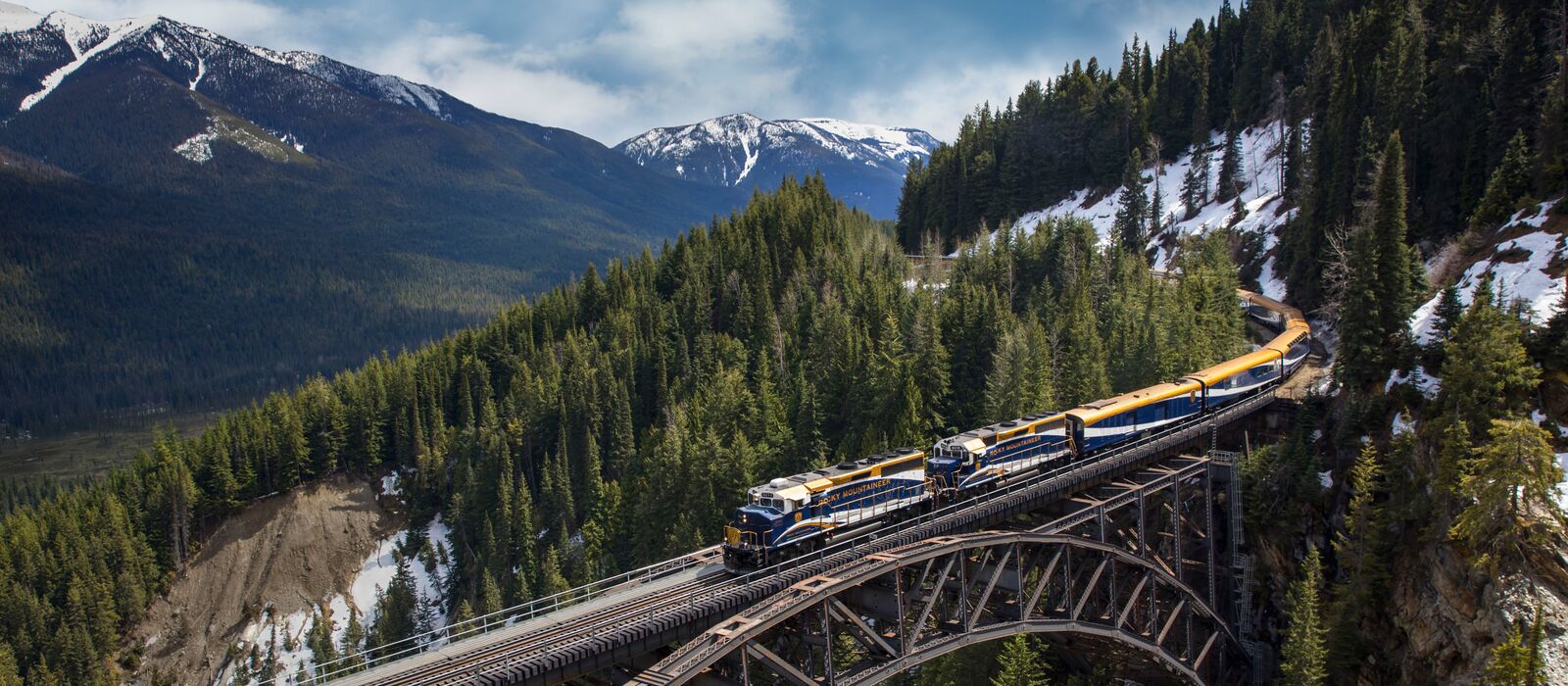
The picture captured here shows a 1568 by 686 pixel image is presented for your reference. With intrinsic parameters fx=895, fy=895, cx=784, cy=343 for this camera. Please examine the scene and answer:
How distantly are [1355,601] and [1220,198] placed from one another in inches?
3393

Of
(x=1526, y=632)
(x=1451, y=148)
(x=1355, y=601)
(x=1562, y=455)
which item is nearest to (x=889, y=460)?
(x=1355, y=601)

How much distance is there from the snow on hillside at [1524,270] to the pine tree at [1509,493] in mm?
10994

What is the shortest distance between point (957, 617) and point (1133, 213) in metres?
88.1

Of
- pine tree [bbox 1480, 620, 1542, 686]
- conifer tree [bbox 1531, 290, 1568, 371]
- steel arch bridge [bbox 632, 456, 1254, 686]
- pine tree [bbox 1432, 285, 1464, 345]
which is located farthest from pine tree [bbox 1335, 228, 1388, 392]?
pine tree [bbox 1480, 620, 1542, 686]

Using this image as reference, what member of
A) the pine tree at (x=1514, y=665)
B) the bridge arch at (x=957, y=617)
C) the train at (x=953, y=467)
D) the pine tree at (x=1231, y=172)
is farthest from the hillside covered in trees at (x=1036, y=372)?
the train at (x=953, y=467)

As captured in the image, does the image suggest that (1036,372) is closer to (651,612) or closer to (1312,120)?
(651,612)

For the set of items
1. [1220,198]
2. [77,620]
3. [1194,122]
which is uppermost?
[1194,122]

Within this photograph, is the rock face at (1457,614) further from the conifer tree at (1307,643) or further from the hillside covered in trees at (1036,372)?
the conifer tree at (1307,643)

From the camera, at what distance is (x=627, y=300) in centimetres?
13938

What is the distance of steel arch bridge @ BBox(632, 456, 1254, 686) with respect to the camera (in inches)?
1142

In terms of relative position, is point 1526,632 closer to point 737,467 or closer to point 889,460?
point 889,460

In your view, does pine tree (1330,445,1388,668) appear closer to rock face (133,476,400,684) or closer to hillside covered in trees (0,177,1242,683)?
hillside covered in trees (0,177,1242,683)

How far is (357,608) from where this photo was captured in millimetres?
109125

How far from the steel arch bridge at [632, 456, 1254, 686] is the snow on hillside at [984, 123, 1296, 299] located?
4888cm
